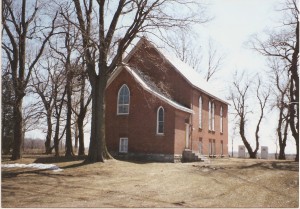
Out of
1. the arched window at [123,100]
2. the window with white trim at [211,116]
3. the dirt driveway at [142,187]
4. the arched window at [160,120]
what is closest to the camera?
the dirt driveway at [142,187]

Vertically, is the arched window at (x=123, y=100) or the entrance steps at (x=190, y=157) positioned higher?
the arched window at (x=123, y=100)

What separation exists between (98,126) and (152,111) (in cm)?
744

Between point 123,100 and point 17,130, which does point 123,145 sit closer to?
point 123,100

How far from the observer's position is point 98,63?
22.2m

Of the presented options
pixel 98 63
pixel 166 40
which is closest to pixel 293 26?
pixel 166 40

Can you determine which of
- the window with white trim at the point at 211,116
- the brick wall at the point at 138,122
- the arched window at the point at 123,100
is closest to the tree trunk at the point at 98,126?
the brick wall at the point at 138,122

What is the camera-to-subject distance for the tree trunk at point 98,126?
21359 mm

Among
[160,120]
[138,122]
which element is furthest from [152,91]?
[138,122]

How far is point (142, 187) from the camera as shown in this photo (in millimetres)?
14812

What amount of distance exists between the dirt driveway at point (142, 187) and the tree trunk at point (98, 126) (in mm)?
1124

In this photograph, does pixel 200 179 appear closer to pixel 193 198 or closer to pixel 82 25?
pixel 193 198

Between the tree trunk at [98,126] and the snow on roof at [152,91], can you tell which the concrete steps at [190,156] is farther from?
the tree trunk at [98,126]

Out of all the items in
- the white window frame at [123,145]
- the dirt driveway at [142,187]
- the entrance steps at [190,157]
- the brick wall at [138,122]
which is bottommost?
the dirt driveway at [142,187]

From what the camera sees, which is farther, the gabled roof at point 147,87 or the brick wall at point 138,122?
the brick wall at point 138,122
